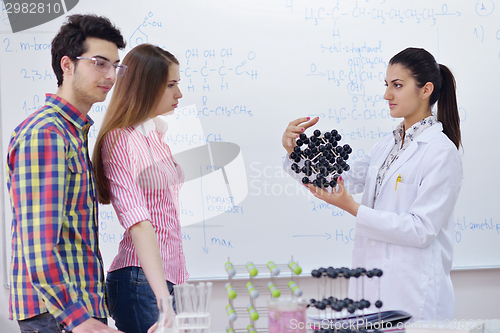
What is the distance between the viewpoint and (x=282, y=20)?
232 centimetres

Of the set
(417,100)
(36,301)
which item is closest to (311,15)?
(417,100)

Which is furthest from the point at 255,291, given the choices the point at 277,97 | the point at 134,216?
the point at 277,97

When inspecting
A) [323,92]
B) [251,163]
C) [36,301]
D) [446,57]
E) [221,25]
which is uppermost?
[221,25]

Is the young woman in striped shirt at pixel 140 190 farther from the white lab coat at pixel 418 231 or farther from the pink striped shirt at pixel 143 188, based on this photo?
the white lab coat at pixel 418 231

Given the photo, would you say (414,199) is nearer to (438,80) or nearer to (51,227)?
(438,80)

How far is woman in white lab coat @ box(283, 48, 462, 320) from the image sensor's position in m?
1.44

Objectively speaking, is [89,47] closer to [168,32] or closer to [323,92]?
[168,32]

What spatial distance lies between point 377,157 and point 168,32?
133 cm

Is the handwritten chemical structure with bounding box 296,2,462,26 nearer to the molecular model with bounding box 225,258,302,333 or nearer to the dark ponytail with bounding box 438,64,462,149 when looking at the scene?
the dark ponytail with bounding box 438,64,462,149

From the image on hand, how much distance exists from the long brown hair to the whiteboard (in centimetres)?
95

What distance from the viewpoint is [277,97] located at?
2334 mm

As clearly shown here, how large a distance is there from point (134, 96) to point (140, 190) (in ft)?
1.02

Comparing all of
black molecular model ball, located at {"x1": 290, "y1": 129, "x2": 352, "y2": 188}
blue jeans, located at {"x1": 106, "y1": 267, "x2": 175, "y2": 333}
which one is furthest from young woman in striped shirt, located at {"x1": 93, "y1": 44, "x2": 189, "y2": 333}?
black molecular model ball, located at {"x1": 290, "y1": 129, "x2": 352, "y2": 188}

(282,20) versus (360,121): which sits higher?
(282,20)
